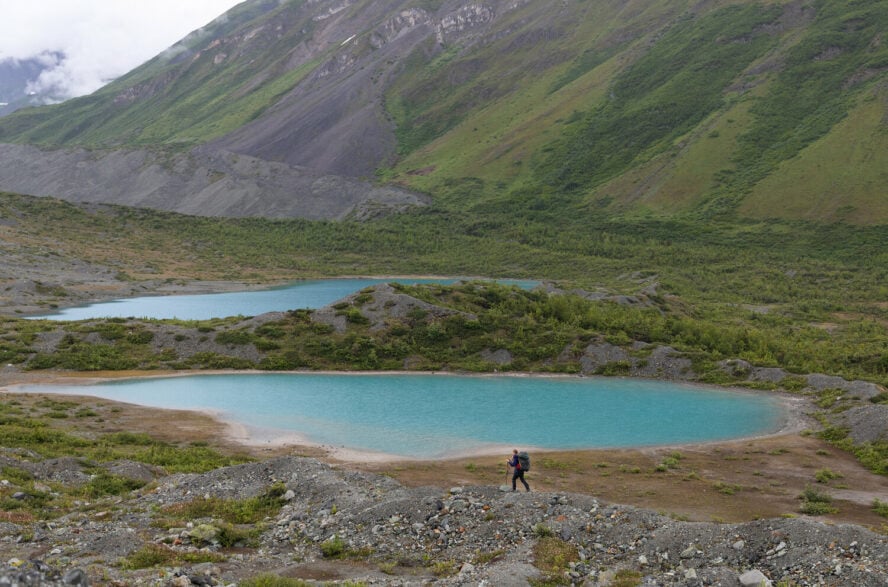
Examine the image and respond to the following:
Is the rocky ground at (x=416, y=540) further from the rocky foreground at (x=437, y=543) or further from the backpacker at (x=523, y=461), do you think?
the backpacker at (x=523, y=461)

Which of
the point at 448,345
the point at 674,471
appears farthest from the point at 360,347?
the point at 674,471

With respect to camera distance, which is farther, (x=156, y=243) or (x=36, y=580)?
(x=156, y=243)

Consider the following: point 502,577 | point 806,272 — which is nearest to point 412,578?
point 502,577

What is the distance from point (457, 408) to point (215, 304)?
269 ft

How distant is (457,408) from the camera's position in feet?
190

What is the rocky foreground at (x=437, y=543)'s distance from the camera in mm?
21953

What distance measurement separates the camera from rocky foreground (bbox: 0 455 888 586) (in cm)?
2195

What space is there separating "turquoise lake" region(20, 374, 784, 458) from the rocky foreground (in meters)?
16.4

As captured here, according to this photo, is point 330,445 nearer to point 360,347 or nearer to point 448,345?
point 360,347

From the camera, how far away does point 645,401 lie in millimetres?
61281

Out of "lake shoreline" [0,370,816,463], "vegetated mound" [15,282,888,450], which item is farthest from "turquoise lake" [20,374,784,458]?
"vegetated mound" [15,282,888,450]

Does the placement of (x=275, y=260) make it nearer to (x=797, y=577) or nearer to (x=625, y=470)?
(x=625, y=470)

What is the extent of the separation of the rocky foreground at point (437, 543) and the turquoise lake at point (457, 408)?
1642cm

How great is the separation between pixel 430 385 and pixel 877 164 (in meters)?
177
